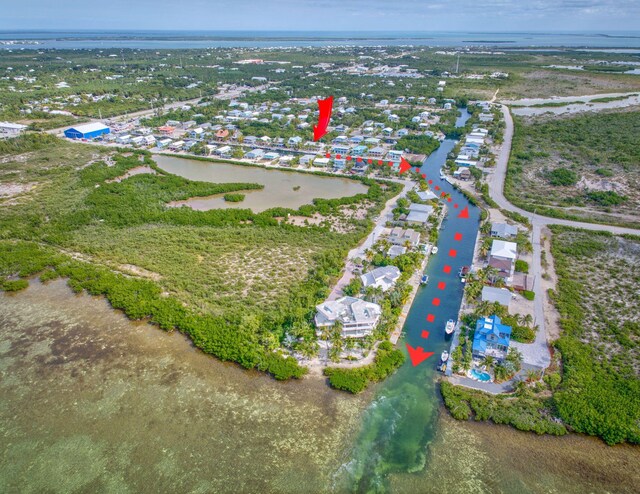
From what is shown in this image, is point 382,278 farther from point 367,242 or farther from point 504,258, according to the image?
point 504,258

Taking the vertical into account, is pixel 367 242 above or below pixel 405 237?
below

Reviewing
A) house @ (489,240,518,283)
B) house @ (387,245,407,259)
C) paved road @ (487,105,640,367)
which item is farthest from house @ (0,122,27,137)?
house @ (489,240,518,283)

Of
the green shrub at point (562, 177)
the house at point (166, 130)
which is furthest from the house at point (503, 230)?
the house at point (166, 130)

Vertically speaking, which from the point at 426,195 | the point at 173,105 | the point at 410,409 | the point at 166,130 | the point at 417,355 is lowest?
the point at 410,409

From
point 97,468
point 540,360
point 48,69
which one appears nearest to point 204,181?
point 97,468

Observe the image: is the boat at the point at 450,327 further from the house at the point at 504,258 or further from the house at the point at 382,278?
the house at the point at 504,258

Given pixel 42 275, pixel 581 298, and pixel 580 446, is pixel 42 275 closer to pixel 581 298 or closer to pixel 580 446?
pixel 580 446

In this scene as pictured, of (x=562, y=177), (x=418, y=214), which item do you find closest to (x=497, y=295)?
(x=418, y=214)
